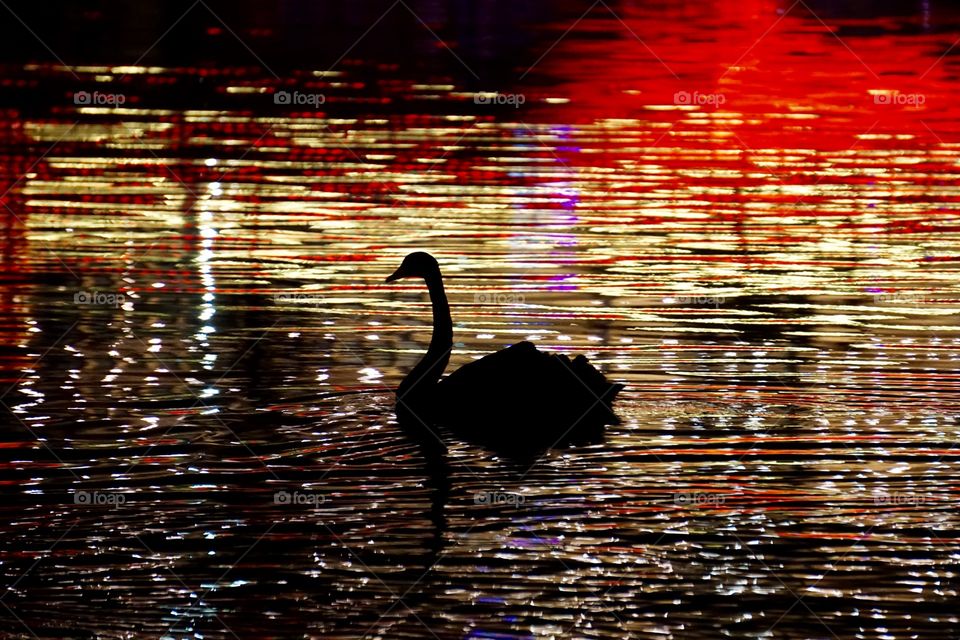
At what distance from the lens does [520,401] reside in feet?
38.0

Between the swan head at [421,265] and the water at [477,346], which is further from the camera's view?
the swan head at [421,265]

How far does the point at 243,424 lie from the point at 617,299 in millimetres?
4778

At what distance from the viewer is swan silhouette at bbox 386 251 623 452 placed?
11.6 metres

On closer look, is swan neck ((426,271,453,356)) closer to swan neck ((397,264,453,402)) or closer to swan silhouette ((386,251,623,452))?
swan neck ((397,264,453,402))

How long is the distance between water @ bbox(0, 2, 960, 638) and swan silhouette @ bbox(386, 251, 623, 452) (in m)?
0.28

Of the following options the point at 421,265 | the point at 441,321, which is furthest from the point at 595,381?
the point at 421,265

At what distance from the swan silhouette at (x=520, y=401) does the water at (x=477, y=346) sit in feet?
0.91

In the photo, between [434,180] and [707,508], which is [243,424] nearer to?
[707,508]

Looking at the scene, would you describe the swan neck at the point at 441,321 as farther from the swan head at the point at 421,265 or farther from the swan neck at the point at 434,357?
the swan head at the point at 421,265

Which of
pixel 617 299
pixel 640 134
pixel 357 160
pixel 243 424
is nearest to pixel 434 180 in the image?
pixel 357 160

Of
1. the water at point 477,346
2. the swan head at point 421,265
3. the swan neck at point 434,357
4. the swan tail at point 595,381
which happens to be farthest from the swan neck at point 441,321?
the swan tail at point 595,381

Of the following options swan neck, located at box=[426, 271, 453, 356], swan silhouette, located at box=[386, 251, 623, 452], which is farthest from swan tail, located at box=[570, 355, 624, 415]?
swan neck, located at box=[426, 271, 453, 356]

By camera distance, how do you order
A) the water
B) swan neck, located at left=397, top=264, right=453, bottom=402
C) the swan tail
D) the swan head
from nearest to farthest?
1. the water
2. the swan tail
3. swan neck, located at left=397, top=264, right=453, bottom=402
4. the swan head

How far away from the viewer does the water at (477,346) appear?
8.49m
